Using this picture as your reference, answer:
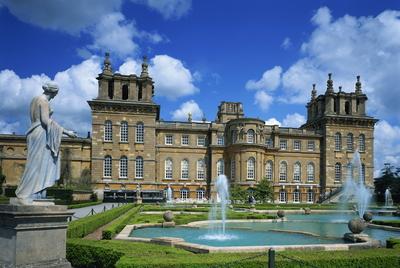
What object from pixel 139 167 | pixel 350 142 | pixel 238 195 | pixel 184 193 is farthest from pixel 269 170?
pixel 139 167

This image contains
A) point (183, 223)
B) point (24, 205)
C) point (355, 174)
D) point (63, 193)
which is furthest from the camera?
point (355, 174)

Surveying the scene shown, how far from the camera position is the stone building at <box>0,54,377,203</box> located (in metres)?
48.4

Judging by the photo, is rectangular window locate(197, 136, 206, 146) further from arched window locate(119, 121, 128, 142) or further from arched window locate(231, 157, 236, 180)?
arched window locate(119, 121, 128, 142)

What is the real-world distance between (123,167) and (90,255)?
3906 centimetres

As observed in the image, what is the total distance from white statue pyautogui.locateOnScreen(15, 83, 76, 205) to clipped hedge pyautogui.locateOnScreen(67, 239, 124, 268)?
3.03m

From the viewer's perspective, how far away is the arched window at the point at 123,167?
4856cm

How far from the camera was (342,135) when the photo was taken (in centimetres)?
5519

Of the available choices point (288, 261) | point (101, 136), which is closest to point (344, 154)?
point (101, 136)

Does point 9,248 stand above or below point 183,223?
above

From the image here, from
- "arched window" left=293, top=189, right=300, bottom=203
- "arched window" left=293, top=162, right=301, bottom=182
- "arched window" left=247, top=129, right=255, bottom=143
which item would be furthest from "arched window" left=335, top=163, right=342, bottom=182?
"arched window" left=247, top=129, right=255, bottom=143

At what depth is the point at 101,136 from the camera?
158 ft

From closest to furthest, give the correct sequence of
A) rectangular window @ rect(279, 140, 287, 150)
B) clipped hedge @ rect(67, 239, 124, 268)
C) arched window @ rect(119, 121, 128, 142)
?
1. clipped hedge @ rect(67, 239, 124, 268)
2. arched window @ rect(119, 121, 128, 142)
3. rectangular window @ rect(279, 140, 287, 150)

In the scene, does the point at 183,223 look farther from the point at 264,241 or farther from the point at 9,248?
the point at 9,248

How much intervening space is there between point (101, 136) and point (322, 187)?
97.1 ft
